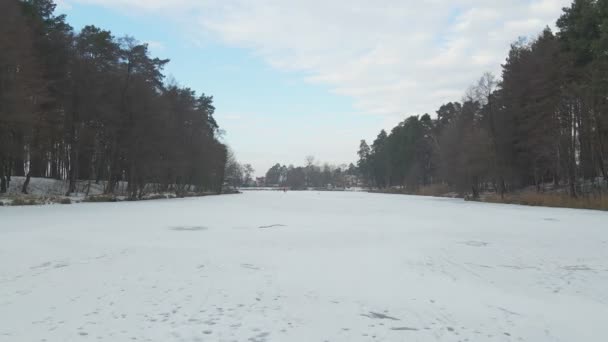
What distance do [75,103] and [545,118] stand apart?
33.8 m

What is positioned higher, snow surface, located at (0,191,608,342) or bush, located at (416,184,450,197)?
bush, located at (416,184,450,197)

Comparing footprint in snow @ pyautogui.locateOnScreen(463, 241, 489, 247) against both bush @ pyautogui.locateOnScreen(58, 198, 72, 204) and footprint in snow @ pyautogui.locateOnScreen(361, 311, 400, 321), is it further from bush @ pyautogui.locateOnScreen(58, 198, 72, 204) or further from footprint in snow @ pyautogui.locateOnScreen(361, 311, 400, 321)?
bush @ pyautogui.locateOnScreen(58, 198, 72, 204)

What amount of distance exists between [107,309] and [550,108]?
31998 mm

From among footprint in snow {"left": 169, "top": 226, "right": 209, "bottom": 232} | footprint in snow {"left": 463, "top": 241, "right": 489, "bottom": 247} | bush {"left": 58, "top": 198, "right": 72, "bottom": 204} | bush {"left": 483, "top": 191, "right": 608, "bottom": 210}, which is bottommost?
footprint in snow {"left": 169, "top": 226, "right": 209, "bottom": 232}

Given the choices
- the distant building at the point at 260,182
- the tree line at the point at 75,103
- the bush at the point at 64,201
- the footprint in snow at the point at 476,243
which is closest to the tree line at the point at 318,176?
the distant building at the point at 260,182

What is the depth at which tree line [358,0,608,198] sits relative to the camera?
2589 cm

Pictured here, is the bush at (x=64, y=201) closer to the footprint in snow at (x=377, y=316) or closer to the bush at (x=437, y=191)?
the footprint in snow at (x=377, y=316)

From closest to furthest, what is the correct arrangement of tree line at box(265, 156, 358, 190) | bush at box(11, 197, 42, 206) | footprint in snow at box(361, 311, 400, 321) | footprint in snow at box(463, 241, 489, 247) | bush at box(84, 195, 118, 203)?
footprint in snow at box(361, 311, 400, 321) < footprint in snow at box(463, 241, 489, 247) < bush at box(11, 197, 42, 206) < bush at box(84, 195, 118, 203) < tree line at box(265, 156, 358, 190)

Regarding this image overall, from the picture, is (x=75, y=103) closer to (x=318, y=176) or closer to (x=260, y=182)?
(x=318, y=176)

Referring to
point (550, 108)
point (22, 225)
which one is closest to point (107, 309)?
point (22, 225)

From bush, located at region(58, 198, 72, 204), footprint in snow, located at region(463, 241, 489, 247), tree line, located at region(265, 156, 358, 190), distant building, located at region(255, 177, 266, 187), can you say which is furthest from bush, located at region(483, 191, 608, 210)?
distant building, located at region(255, 177, 266, 187)

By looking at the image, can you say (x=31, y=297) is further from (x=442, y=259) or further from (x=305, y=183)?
(x=305, y=183)

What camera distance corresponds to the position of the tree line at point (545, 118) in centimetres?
2589

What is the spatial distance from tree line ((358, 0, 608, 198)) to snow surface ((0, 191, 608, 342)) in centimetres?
2030
